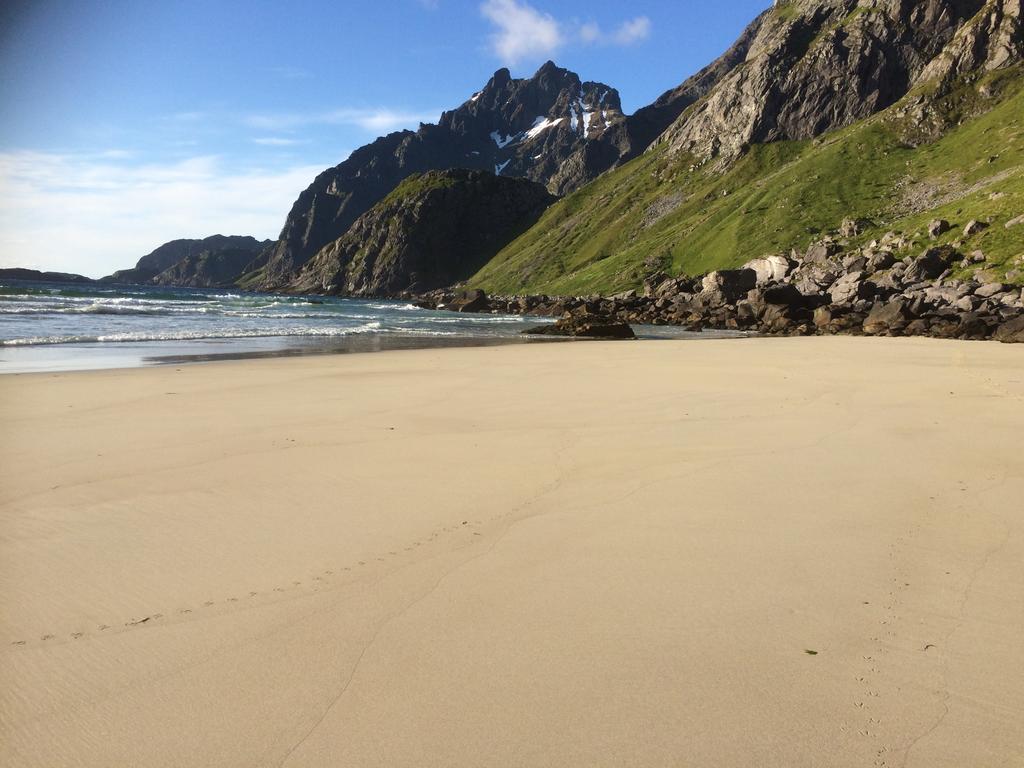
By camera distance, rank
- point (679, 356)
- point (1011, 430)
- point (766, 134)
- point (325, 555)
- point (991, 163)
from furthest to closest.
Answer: point (766, 134) < point (991, 163) < point (679, 356) < point (1011, 430) < point (325, 555)

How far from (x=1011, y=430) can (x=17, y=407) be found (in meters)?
16.8

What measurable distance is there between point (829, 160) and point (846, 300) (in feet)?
246

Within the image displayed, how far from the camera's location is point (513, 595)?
443cm

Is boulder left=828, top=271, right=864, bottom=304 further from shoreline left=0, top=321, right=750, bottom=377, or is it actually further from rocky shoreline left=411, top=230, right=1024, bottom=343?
shoreline left=0, top=321, right=750, bottom=377

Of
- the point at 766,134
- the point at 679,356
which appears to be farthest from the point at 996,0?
the point at 679,356

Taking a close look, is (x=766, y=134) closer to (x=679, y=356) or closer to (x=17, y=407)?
(x=679, y=356)

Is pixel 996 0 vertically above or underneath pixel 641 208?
above

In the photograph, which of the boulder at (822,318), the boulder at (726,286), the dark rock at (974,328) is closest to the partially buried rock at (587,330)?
the boulder at (822,318)

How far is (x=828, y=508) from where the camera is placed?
621 cm

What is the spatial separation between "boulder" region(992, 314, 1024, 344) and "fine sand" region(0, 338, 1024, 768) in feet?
77.4

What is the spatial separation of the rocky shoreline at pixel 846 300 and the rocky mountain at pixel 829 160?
321 centimetres

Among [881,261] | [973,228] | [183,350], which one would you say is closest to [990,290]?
[973,228]

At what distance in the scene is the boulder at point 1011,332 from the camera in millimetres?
28359

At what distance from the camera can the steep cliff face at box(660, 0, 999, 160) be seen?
12900 centimetres
